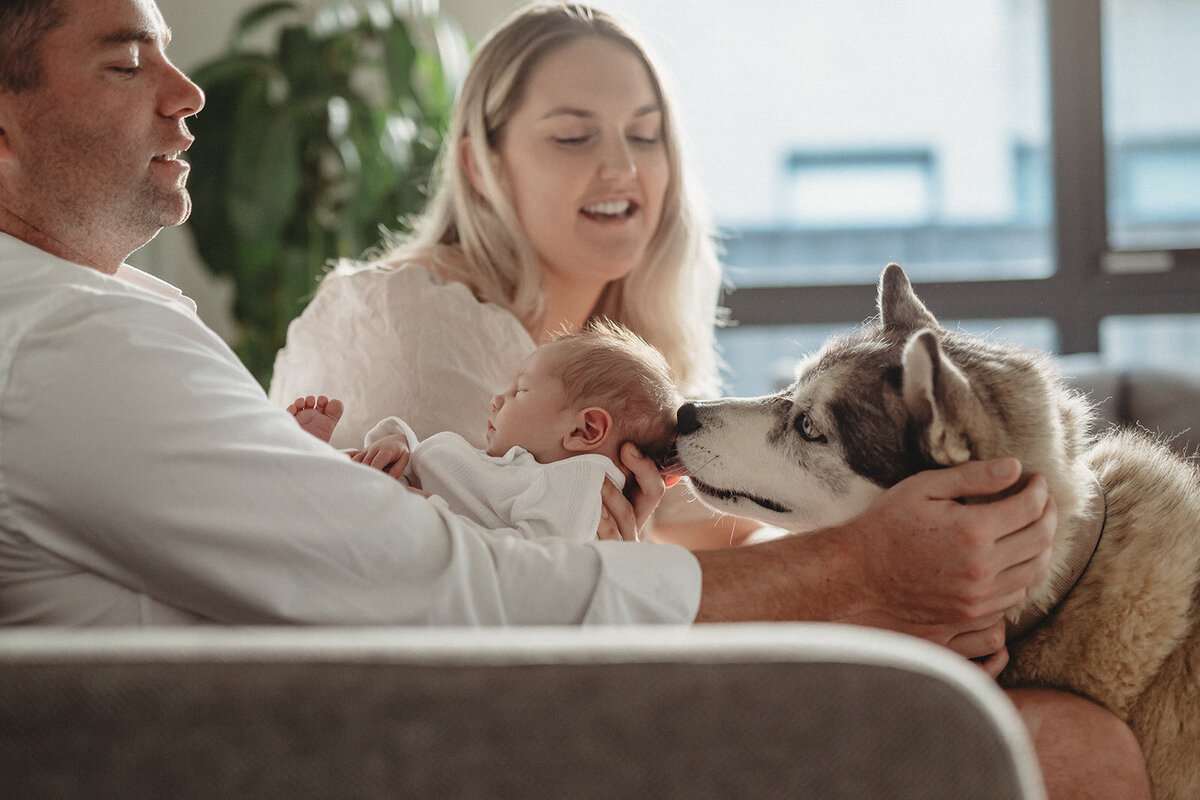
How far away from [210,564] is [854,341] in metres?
0.93

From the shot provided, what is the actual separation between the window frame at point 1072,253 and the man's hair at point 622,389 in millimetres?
2664

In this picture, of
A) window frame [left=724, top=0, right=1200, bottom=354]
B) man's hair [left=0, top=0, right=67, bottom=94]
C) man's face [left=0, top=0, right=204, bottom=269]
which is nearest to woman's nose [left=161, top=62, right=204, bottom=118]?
man's face [left=0, top=0, right=204, bottom=269]

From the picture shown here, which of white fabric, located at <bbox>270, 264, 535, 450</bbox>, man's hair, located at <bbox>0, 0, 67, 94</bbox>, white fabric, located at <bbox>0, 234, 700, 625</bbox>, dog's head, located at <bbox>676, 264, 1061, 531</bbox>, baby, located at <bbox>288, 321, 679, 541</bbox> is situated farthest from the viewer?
white fabric, located at <bbox>270, 264, 535, 450</bbox>

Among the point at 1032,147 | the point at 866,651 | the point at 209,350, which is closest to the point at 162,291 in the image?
the point at 209,350

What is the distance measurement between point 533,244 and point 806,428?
95 cm

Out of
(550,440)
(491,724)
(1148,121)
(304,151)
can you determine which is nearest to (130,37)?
(550,440)

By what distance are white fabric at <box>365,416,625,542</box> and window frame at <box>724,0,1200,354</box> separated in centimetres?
284

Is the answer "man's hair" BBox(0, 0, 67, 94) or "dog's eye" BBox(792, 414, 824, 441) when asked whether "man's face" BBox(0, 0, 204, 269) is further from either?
"dog's eye" BBox(792, 414, 824, 441)

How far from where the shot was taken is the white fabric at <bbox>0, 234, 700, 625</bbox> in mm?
855

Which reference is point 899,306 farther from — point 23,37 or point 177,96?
point 23,37

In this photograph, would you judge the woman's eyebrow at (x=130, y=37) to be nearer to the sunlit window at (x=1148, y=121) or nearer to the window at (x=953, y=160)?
the window at (x=953, y=160)

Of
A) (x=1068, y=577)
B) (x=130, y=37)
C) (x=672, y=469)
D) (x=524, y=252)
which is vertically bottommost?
(x=1068, y=577)

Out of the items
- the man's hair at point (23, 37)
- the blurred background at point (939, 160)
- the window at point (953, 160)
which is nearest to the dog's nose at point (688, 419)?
the man's hair at point (23, 37)

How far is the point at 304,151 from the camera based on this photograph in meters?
3.52
